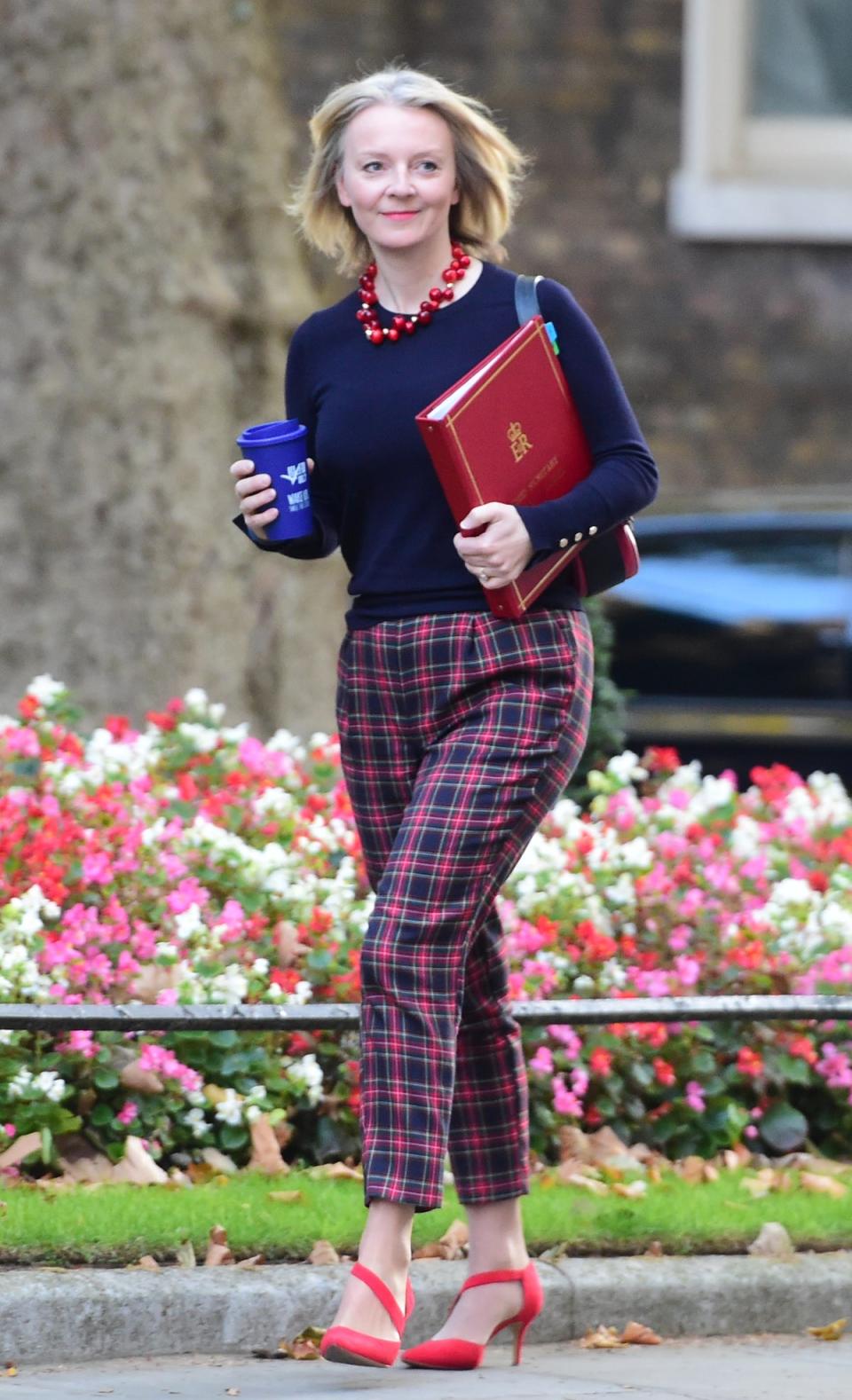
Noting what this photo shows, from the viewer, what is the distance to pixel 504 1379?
406cm

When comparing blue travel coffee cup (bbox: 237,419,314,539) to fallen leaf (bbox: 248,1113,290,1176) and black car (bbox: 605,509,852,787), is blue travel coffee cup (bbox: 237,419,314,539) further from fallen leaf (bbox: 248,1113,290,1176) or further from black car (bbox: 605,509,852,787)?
black car (bbox: 605,509,852,787)

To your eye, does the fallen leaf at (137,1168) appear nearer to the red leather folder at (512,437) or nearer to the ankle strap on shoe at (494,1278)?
the ankle strap on shoe at (494,1278)

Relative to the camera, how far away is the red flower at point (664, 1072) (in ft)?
17.8

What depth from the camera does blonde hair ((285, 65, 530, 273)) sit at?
4.06m

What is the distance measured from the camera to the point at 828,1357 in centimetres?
440

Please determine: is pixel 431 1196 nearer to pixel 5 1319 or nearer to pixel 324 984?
pixel 5 1319

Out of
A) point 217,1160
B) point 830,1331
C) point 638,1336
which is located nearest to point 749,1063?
point 830,1331

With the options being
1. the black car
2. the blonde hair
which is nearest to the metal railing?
the blonde hair

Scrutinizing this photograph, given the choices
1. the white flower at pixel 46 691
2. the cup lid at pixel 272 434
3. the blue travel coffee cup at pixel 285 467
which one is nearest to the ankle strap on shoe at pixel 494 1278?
the blue travel coffee cup at pixel 285 467

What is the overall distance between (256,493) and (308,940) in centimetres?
176

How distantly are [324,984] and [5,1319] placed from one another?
1.46 meters

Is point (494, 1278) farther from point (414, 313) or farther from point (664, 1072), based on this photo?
point (414, 313)

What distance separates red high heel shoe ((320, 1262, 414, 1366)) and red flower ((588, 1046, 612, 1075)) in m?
1.66

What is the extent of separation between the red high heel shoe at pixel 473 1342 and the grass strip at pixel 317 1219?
50 centimetres
